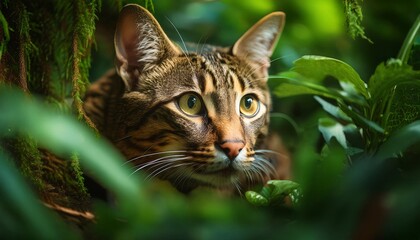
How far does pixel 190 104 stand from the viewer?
166 centimetres

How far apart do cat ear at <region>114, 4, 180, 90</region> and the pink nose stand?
1.27 feet

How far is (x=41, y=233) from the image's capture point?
82 cm

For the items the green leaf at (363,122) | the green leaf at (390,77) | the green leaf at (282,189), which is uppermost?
the green leaf at (390,77)

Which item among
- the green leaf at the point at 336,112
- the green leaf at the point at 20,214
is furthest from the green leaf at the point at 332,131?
the green leaf at the point at 20,214

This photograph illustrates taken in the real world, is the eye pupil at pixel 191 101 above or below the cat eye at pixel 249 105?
above

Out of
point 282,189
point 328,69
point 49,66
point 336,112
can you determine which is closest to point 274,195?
point 282,189

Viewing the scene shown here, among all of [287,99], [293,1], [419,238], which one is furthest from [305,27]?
[419,238]

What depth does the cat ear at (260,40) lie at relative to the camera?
185 cm

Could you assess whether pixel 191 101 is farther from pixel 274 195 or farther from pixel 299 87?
pixel 274 195

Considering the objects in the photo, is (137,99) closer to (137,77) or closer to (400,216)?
(137,77)

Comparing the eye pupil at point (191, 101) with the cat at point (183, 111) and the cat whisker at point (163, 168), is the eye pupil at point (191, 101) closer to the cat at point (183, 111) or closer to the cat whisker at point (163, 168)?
the cat at point (183, 111)

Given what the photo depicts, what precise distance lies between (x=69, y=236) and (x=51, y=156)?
0.81 meters

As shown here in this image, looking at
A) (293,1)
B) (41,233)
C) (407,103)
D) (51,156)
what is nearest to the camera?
(41,233)

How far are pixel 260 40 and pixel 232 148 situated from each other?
521mm
